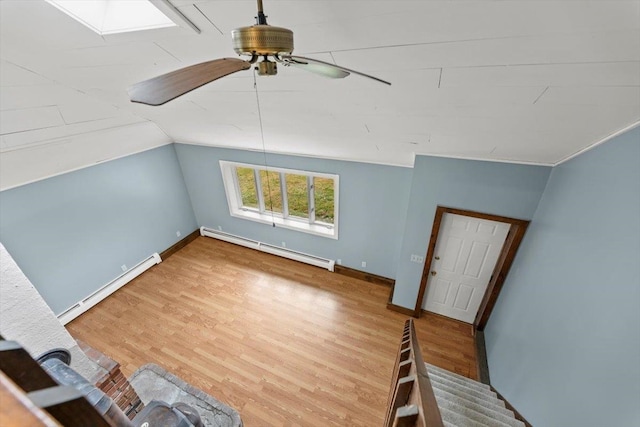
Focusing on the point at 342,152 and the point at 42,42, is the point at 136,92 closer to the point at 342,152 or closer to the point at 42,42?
the point at 42,42

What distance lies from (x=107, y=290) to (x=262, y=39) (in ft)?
15.5

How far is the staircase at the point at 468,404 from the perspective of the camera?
194 cm

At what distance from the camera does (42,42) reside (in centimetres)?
166

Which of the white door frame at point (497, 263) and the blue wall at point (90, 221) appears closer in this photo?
the white door frame at point (497, 263)

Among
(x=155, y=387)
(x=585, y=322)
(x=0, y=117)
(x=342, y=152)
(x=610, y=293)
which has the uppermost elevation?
(x=0, y=117)

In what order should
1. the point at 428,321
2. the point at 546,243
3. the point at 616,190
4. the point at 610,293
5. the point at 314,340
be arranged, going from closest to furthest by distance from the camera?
1. the point at 610,293
2. the point at 616,190
3. the point at 546,243
4. the point at 314,340
5. the point at 428,321

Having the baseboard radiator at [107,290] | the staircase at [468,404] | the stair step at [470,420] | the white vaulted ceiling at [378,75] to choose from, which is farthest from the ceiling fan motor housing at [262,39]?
the baseboard radiator at [107,290]

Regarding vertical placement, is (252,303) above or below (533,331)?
below

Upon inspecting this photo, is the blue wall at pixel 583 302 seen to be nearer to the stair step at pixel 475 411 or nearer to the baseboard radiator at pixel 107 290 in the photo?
the stair step at pixel 475 411

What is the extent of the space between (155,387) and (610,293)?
3.83 meters

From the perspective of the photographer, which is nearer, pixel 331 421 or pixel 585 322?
pixel 585 322

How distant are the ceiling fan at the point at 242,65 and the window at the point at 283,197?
2.92 m

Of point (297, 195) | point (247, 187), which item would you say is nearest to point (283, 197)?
point (297, 195)

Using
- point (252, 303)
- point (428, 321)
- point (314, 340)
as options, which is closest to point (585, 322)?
point (428, 321)
